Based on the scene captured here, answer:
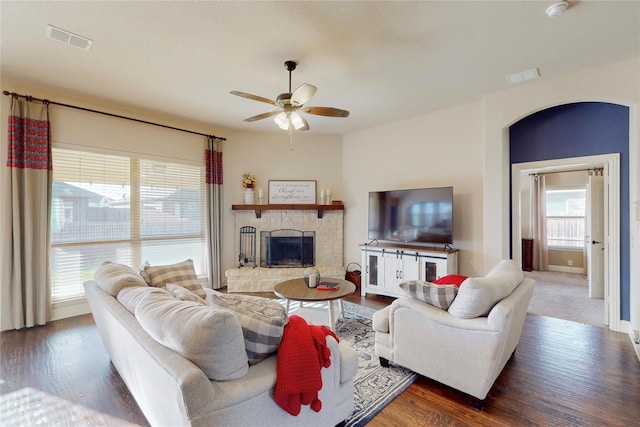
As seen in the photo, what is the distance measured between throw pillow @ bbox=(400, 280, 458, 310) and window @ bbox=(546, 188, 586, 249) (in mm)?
6379

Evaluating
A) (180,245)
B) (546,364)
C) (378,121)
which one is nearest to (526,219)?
(378,121)

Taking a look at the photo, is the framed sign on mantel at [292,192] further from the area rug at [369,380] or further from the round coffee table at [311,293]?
the area rug at [369,380]

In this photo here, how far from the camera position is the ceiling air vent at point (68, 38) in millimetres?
2417

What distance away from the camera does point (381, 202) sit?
478 cm

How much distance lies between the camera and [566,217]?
22.0ft

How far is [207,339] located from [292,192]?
4.39 metres

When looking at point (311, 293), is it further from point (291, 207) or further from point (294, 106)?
point (291, 207)

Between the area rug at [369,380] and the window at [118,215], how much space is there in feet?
9.99


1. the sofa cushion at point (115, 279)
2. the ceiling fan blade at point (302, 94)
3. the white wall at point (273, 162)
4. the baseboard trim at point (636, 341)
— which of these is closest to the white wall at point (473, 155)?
the baseboard trim at point (636, 341)

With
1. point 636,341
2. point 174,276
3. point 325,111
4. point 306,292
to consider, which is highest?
point 325,111

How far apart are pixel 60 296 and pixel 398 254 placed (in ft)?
14.6

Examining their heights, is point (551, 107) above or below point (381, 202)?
above

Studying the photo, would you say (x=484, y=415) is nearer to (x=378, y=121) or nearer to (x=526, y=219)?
(x=378, y=121)

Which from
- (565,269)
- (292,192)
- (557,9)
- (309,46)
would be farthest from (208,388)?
(565,269)
